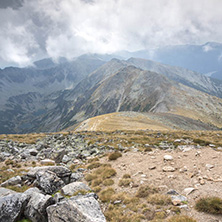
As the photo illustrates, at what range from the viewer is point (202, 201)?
24.7 feet

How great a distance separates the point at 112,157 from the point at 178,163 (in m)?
8.01

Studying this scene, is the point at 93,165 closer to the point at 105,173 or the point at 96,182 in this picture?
the point at 105,173

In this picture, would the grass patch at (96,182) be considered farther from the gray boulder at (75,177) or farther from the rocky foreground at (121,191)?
the gray boulder at (75,177)

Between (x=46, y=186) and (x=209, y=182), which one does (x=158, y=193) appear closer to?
(x=209, y=182)

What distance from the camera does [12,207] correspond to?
8.36m

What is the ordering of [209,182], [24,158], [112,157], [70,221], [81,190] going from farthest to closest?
1. [24,158]
2. [112,157]
3. [81,190]
4. [209,182]
5. [70,221]

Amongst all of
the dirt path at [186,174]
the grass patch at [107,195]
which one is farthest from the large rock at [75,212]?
the dirt path at [186,174]

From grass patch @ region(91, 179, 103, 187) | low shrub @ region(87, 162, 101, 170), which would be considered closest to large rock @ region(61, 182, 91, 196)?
grass patch @ region(91, 179, 103, 187)

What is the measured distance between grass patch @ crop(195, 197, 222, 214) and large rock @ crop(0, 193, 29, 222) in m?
10.2

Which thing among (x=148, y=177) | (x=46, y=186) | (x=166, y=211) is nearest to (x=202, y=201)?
(x=166, y=211)

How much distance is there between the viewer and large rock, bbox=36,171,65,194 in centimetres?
1133

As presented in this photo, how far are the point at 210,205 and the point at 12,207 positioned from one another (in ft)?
36.2

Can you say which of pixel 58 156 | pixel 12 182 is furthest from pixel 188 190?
pixel 58 156

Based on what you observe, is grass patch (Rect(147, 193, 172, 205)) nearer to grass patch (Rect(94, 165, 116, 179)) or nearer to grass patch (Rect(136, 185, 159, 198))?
grass patch (Rect(136, 185, 159, 198))
